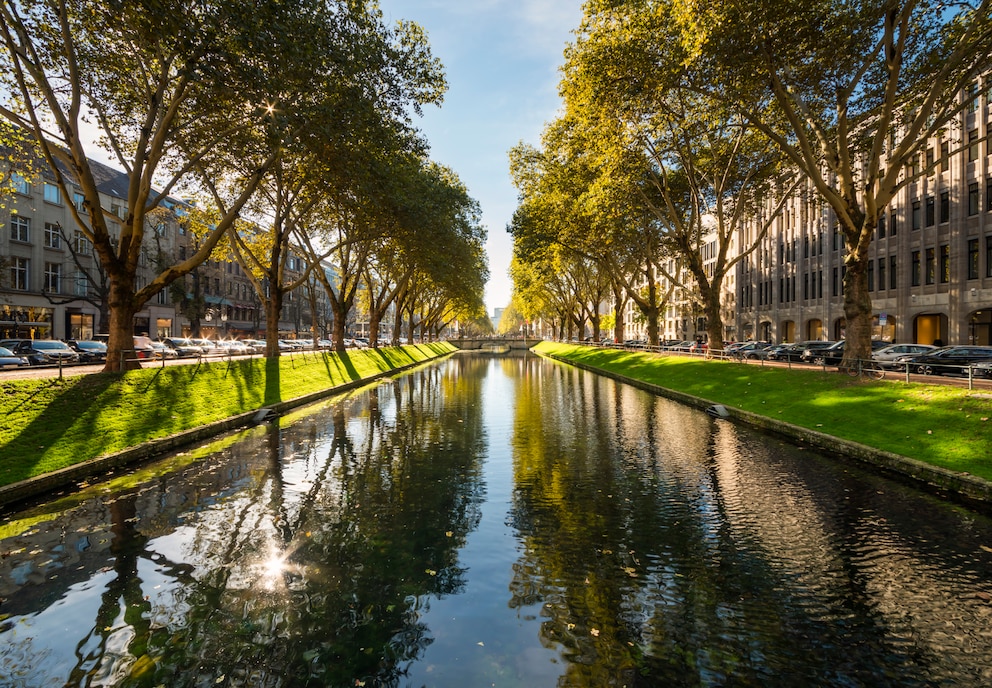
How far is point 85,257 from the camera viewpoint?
168ft

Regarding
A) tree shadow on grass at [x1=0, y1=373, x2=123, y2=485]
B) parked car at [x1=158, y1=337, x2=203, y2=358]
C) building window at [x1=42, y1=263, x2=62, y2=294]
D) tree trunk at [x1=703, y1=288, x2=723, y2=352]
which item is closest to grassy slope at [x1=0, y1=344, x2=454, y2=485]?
tree shadow on grass at [x1=0, y1=373, x2=123, y2=485]

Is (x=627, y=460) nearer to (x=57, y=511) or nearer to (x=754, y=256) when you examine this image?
(x=57, y=511)

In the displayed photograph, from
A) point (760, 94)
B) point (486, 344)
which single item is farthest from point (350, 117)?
point (486, 344)

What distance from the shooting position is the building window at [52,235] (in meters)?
47.8

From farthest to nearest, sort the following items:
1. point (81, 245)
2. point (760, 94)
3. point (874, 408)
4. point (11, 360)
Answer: point (81, 245) < point (11, 360) < point (760, 94) < point (874, 408)

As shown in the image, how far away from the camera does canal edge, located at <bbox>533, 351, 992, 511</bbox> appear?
29.4 feet

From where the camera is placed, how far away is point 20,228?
45.2 meters

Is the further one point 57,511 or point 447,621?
point 57,511

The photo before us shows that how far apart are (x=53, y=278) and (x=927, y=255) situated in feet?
254

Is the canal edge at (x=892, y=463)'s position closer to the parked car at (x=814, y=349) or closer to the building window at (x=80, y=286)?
the parked car at (x=814, y=349)

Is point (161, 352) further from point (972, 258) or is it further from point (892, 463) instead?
point (972, 258)

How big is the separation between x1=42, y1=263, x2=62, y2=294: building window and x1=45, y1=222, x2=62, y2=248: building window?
6.12 ft

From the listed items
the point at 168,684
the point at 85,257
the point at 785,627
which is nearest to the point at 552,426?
the point at 785,627

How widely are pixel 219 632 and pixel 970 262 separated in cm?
5158
